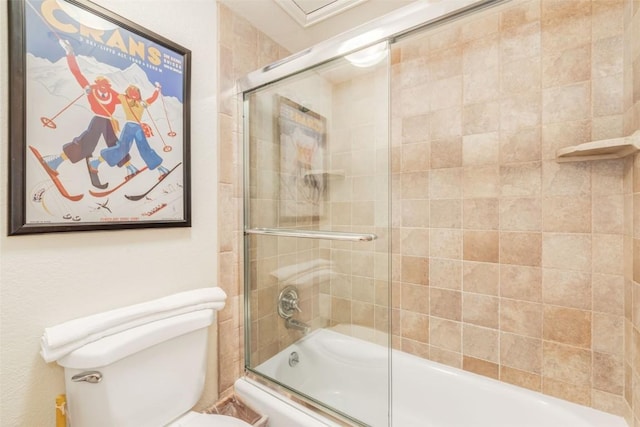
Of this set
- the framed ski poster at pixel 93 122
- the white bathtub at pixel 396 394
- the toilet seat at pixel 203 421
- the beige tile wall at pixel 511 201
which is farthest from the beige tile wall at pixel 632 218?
the framed ski poster at pixel 93 122

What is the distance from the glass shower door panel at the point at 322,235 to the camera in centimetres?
110

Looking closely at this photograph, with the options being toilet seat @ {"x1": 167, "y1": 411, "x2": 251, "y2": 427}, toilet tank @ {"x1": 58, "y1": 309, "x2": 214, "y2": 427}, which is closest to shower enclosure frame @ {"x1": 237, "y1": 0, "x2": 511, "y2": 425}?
toilet seat @ {"x1": 167, "y1": 411, "x2": 251, "y2": 427}

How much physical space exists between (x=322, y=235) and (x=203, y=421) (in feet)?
2.79

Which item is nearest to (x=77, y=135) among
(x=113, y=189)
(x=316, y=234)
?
(x=113, y=189)

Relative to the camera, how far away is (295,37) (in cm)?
156

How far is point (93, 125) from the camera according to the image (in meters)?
0.90

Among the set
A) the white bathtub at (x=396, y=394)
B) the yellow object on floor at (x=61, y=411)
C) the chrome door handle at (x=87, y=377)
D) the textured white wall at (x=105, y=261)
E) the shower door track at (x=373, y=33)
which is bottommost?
the white bathtub at (x=396, y=394)

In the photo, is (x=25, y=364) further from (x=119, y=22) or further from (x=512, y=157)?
(x=512, y=157)

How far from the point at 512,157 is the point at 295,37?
4.29 feet

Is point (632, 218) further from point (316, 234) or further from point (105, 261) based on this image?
point (105, 261)

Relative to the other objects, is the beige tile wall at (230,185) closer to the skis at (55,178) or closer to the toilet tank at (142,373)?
the toilet tank at (142,373)

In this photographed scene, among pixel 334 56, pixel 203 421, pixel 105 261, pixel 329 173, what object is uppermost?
pixel 334 56

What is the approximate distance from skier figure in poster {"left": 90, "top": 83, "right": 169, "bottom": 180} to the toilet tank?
1.87 feet

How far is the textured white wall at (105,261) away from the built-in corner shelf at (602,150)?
4.88ft
